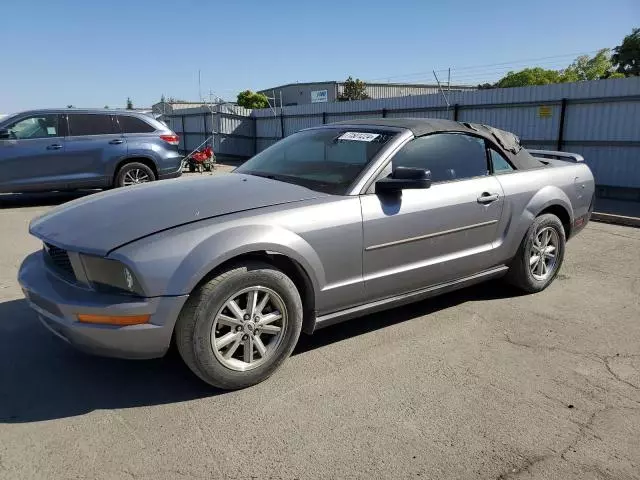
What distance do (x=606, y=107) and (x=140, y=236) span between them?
10.9 metres

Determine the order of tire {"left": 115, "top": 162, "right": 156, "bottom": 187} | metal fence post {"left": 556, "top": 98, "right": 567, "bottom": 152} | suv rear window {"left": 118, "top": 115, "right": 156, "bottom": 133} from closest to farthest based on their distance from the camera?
tire {"left": 115, "top": 162, "right": 156, "bottom": 187} → suv rear window {"left": 118, "top": 115, "right": 156, "bottom": 133} → metal fence post {"left": 556, "top": 98, "right": 567, "bottom": 152}

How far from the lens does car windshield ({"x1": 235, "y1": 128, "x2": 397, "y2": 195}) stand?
3695 mm

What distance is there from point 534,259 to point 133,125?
8.22 meters

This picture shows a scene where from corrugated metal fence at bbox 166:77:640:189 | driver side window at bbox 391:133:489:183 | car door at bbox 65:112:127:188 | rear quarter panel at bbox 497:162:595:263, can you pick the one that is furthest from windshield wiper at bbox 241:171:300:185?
corrugated metal fence at bbox 166:77:640:189

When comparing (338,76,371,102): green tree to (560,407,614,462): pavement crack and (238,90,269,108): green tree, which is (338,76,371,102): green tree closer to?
(238,90,269,108): green tree

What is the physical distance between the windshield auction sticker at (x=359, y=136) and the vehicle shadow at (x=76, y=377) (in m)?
1.40

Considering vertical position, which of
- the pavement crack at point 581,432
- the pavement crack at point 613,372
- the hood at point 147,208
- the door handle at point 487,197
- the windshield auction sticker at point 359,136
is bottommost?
the pavement crack at point 613,372

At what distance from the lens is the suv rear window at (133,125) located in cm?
1020

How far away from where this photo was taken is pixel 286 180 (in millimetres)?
3848

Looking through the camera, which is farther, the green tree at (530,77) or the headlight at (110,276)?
the green tree at (530,77)

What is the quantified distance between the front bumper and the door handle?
2441mm

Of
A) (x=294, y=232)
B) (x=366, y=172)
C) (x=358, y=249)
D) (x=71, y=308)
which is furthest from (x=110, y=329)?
(x=366, y=172)

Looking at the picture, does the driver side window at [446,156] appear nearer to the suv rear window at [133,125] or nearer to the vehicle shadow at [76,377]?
the vehicle shadow at [76,377]

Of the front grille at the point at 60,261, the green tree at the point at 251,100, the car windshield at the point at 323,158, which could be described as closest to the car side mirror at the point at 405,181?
the car windshield at the point at 323,158
